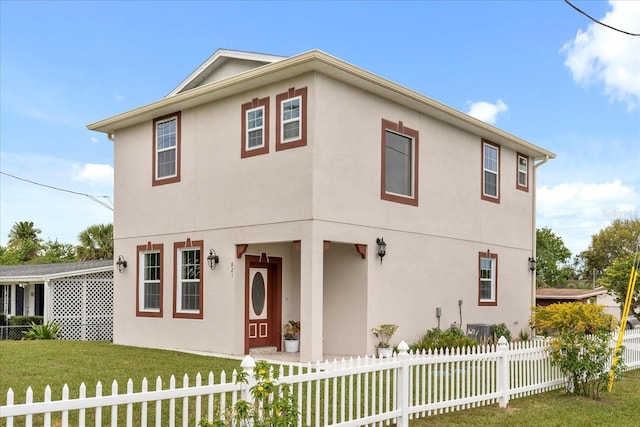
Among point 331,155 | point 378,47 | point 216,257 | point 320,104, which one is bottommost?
point 216,257

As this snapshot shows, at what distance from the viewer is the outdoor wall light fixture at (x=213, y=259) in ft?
50.0

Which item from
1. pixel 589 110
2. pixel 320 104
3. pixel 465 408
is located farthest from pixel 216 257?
pixel 589 110

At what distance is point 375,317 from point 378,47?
820 cm

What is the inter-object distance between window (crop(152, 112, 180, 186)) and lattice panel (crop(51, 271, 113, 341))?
6.68 meters

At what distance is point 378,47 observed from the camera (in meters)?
18.8

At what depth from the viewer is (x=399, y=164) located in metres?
15.7

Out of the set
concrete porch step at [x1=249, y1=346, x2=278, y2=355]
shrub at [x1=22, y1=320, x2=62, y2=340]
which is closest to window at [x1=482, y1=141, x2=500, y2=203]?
concrete porch step at [x1=249, y1=346, x2=278, y2=355]

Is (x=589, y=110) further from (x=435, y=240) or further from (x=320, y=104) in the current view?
(x=320, y=104)

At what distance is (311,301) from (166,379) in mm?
3395

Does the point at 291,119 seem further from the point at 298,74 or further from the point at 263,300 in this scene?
the point at 263,300

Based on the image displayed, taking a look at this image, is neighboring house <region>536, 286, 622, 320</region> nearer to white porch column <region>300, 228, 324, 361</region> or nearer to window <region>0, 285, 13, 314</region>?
white porch column <region>300, 228, 324, 361</region>

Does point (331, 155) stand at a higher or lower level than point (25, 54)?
lower

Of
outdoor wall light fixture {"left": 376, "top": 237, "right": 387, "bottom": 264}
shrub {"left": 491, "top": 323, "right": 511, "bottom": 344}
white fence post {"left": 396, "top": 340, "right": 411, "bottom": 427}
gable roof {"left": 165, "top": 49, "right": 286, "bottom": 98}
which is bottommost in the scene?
shrub {"left": 491, "top": 323, "right": 511, "bottom": 344}

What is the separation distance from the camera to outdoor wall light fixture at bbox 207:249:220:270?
15.2m
